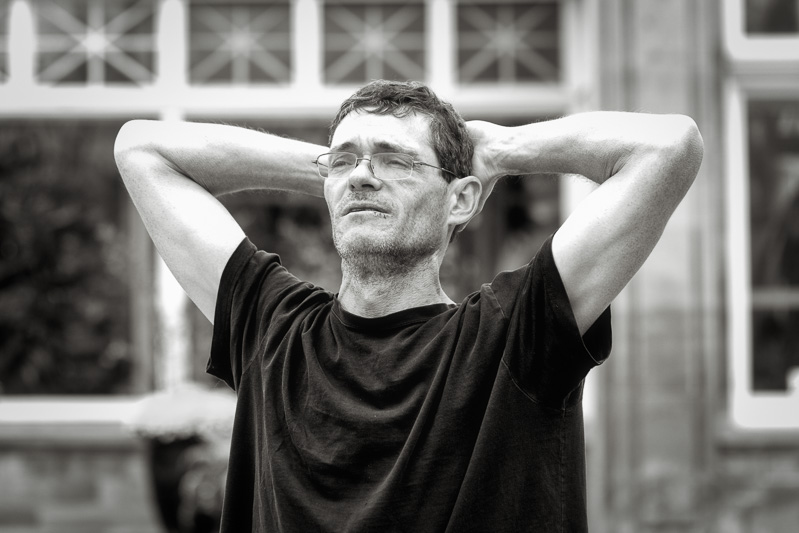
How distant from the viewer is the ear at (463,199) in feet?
6.77

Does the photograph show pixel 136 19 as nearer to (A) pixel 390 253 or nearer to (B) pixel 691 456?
(B) pixel 691 456

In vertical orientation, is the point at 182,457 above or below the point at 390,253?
below

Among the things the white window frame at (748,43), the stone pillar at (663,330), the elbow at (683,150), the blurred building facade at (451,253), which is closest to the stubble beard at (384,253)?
the elbow at (683,150)

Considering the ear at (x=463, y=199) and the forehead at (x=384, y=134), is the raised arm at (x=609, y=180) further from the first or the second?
the forehead at (x=384, y=134)

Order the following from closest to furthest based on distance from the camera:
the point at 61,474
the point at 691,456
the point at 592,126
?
the point at 592,126, the point at 691,456, the point at 61,474

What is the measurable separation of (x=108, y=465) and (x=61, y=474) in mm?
286

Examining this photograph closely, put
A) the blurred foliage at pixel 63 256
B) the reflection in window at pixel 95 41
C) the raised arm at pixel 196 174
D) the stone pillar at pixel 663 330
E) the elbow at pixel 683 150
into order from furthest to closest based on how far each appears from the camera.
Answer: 1. the blurred foliage at pixel 63 256
2. the reflection in window at pixel 95 41
3. the stone pillar at pixel 663 330
4. the raised arm at pixel 196 174
5. the elbow at pixel 683 150

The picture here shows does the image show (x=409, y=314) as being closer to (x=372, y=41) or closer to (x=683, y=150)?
(x=683, y=150)

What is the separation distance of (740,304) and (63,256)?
4.37m

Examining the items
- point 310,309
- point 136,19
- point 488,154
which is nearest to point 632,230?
point 488,154

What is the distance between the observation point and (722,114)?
589 cm

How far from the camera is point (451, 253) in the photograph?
749 cm

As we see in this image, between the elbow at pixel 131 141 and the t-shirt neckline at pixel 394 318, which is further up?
the elbow at pixel 131 141

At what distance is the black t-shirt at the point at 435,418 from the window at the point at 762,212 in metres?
4.34
